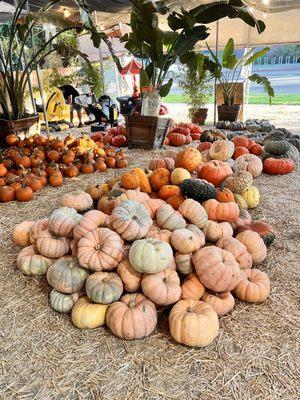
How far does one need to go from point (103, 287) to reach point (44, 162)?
267 cm

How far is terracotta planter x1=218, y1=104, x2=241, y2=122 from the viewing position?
25.5ft

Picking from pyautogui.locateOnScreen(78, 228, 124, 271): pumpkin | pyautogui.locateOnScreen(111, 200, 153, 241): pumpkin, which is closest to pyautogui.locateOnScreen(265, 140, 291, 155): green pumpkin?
pyautogui.locateOnScreen(111, 200, 153, 241): pumpkin

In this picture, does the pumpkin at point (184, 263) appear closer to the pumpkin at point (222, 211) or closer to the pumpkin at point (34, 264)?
the pumpkin at point (222, 211)

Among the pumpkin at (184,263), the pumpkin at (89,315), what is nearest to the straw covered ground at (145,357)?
the pumpkin at (89,315)

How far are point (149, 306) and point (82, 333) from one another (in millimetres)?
364

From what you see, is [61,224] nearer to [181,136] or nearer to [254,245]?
[254,245]

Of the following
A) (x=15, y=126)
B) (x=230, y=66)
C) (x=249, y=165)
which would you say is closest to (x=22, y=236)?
(x=249, y=165)

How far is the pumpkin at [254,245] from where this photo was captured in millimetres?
2021

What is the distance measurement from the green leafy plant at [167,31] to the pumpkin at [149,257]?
3.60 m

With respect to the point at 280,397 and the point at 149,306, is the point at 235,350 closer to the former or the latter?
the point at 280,397

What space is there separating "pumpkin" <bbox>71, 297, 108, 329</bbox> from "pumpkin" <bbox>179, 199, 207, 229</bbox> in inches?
31.4

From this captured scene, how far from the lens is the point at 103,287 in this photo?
5.37 ft

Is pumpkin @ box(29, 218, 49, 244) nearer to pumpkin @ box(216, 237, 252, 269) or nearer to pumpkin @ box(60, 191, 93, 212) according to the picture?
pumpkin @ box(60, 191, 93, 212)

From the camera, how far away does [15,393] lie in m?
1.28
